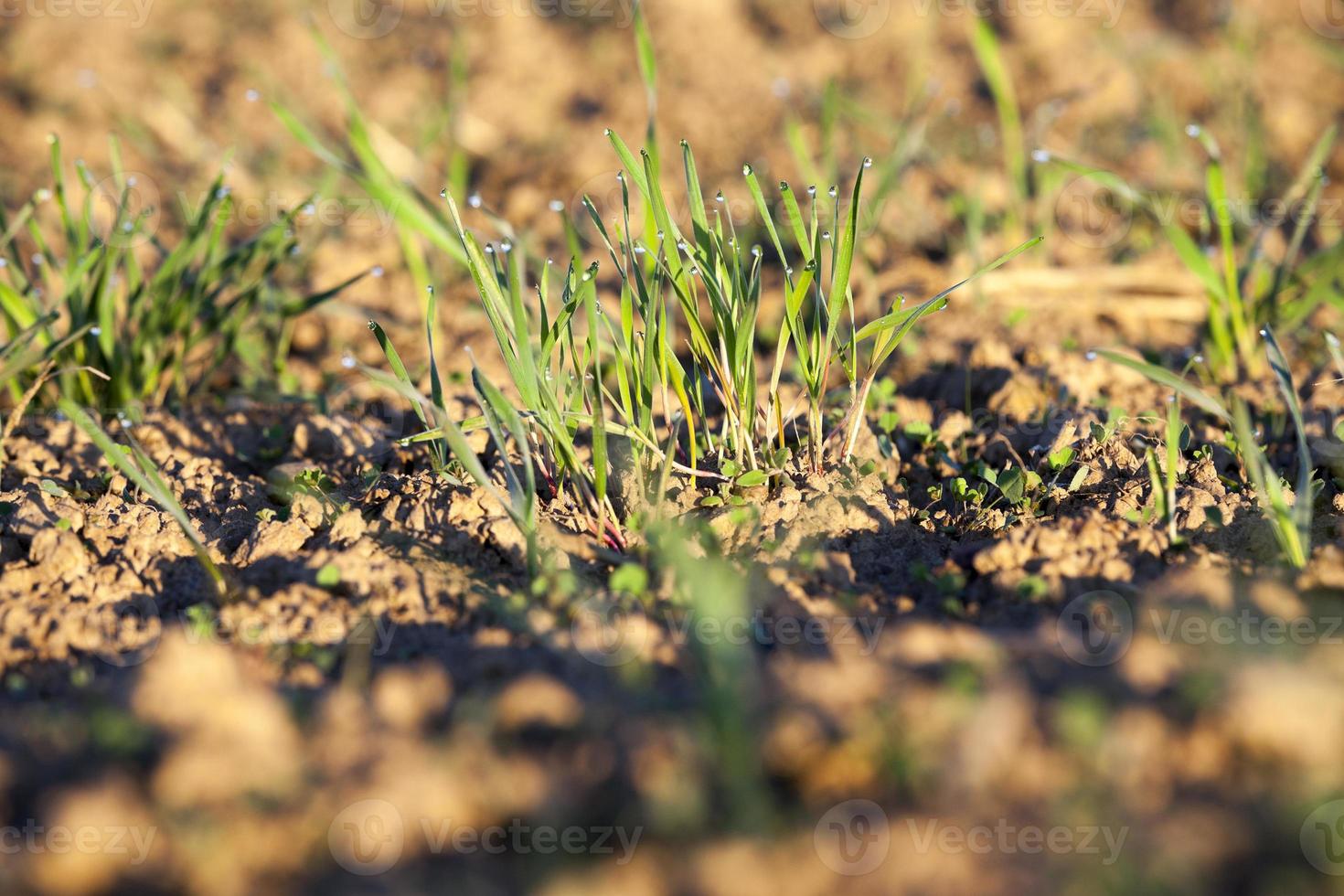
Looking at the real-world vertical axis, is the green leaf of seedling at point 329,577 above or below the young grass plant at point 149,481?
below

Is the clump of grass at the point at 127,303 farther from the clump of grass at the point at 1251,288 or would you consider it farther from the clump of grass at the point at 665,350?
the clump of grass at the point at 1251,288

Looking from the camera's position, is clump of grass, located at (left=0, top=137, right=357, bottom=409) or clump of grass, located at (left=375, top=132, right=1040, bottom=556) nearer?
clump of grass, located at (left=375, top=132, right=1040, bottom=556)

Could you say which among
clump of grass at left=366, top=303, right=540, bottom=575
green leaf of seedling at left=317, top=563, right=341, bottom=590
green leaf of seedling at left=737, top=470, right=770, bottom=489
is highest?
clump of grass at left=366, top=303, right=540, bottom=575

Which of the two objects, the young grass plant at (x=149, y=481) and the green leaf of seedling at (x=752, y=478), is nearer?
the young grass plant at (x=149, y=481)

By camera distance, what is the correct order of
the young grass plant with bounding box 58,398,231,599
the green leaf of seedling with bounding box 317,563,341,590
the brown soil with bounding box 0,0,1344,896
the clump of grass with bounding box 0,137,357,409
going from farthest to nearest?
the clump of grass with bounding box 0,137,357,409, the green leaf of seedling with bounding box 317,563,341,590, the young grass plant with bounding box 58,398,231,599, the brown soil with bounding box 0,0,1344,896

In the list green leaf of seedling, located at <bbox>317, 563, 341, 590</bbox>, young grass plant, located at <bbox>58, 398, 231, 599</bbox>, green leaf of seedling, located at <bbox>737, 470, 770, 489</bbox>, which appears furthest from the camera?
green leaf of seedling, located at <bbox>737, 470, 770, 489</bbox>

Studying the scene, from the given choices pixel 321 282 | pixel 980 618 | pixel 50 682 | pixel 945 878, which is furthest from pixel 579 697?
pixel 321 282

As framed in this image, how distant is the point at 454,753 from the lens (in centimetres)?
125

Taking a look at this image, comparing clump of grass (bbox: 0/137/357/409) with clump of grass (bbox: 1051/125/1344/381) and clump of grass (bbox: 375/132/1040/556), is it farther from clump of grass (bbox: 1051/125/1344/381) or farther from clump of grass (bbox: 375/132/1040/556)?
clump of grass (bbox: 1051/125/1344/381)

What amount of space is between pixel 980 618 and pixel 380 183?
1445mm

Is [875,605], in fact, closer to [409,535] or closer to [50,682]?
[409,535]

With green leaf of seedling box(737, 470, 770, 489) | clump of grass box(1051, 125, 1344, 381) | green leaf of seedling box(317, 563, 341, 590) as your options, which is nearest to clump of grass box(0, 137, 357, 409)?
green leaf of seedling box(317, 563, 341, 590)

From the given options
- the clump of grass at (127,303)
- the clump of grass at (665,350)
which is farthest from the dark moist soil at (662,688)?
the clump of grass at (127,303)

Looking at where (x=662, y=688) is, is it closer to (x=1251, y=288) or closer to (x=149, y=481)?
(x=149, y=481)
